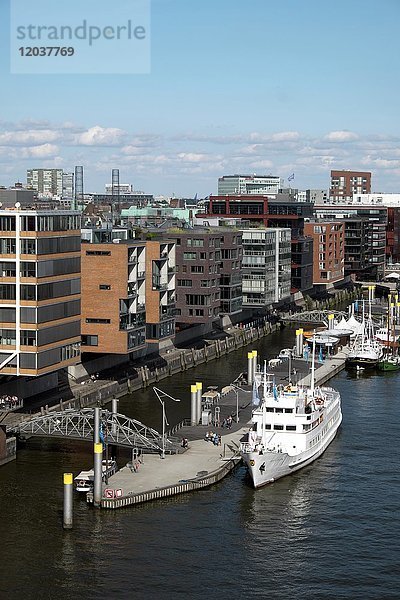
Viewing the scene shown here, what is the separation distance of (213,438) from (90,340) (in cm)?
2770

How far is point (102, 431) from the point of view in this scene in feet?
258

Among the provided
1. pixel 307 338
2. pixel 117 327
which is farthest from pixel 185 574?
pixel 307 338

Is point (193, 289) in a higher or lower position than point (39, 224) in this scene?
lower

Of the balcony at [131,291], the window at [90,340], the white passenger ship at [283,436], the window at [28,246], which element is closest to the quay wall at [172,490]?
the white passenger ship at [283,436]

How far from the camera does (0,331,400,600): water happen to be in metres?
57.5

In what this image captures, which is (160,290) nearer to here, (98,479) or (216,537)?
(98,479)

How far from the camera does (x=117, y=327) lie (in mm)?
107062

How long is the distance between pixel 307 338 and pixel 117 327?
44.0 metres

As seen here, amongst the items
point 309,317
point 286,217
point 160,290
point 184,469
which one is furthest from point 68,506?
point 286,217

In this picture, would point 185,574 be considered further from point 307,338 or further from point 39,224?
point 307,338

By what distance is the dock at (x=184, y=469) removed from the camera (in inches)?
2761

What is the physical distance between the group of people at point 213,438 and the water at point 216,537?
5696 millimetres

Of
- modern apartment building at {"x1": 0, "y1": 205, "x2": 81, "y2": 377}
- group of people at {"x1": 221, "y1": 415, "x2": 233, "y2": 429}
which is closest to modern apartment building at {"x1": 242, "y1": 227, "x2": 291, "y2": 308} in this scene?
group of people at {"x1": 221, "y1": 415, "x2": 233, "y2": 429}

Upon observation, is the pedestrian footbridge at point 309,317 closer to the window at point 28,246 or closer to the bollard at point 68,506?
the window at point 28,246
